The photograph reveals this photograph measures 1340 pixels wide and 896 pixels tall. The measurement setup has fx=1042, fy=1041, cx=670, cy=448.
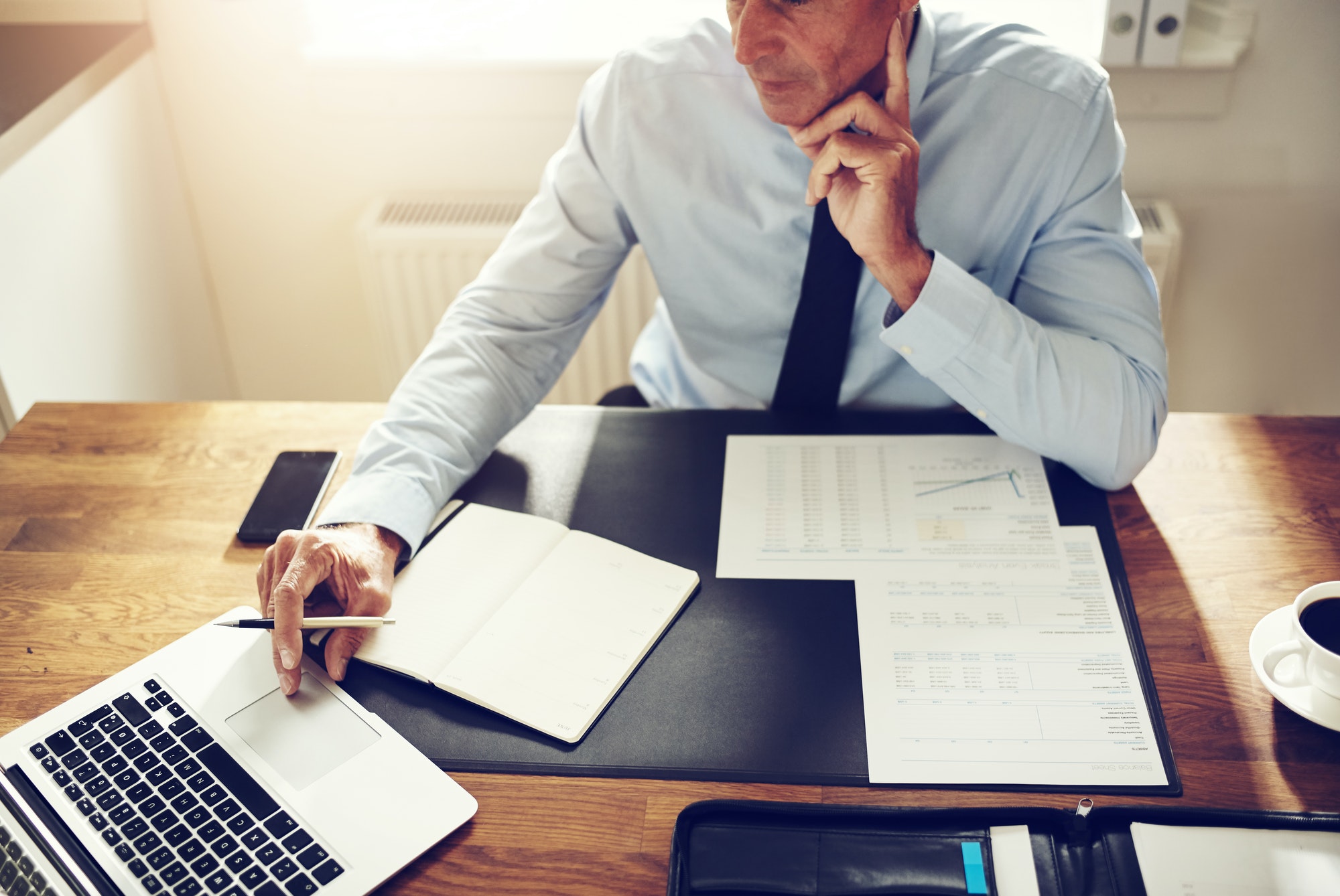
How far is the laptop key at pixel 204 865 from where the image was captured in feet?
2.28

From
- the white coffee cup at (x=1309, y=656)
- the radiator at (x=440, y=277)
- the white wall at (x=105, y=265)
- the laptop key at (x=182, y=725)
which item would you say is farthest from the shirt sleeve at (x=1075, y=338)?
the white wall at (x=105, y=265)

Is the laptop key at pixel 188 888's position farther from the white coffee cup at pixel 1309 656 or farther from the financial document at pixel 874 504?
the white coffee cup at pixel 1309 656


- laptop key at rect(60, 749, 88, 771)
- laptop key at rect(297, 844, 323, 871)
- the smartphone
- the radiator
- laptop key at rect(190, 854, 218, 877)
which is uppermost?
laptop key at rect(60, 749, 88, 771)

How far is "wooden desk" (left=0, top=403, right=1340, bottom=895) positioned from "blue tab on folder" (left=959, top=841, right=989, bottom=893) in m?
0.04

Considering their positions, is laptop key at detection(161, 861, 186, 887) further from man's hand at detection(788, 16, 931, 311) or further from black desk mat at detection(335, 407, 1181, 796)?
man's hand at detection(788, 16, 931, 311)

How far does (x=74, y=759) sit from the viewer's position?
2.56 feet

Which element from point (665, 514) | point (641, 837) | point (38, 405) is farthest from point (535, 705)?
point (38, 405)

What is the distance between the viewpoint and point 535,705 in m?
0.81

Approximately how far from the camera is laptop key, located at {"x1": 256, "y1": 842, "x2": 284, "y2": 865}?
70cm

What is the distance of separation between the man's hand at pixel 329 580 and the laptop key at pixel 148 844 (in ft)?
0.53

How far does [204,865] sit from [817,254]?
2.61ft

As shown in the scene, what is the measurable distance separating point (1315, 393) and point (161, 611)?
1.98m

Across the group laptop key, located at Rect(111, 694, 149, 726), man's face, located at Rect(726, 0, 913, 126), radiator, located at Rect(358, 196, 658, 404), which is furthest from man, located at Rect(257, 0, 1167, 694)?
radiator, located at Rect(358, 196, 658, 404)

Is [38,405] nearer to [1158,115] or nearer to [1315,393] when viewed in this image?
[1158,115]
